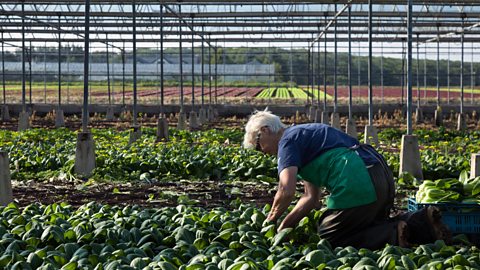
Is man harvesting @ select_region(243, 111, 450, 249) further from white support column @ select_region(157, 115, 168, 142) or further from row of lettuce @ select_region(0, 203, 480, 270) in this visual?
white support column @ select_region(157, 115, 168, 142)

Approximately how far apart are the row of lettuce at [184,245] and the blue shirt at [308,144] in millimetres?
513

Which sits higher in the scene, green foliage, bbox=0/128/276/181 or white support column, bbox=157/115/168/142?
white support column, bbox=157/115/168/142

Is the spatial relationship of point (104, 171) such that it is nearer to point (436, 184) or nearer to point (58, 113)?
point (436, 184)

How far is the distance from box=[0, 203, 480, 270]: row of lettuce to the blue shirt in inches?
20.2

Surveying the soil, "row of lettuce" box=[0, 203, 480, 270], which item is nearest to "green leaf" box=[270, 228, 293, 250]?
"row of lettuce" box=[0, 203, 480, 270]

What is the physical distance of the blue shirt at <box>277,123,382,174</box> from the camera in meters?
5.31

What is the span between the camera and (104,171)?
34.3 ft

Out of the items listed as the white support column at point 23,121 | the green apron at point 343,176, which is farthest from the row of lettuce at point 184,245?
the white support column at point 23,121

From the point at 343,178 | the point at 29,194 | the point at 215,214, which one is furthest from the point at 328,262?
the point at 29,194

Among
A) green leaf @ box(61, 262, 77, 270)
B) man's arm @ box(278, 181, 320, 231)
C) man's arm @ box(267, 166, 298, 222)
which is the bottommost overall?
green leaf @ box(61, 262, 77, 270)

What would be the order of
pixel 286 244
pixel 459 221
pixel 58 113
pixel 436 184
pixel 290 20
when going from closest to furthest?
pixel 286 244 → pixel 459 221 → pixel 436 184 → pixel 58 113 → pixel 290 20

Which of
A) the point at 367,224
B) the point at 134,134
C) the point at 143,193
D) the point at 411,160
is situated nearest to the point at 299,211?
the point at 367,224

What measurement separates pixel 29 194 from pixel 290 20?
55.2 ft

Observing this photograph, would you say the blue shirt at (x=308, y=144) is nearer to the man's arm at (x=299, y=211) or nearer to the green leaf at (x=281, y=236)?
the man's arm at (x=299, y=211)
